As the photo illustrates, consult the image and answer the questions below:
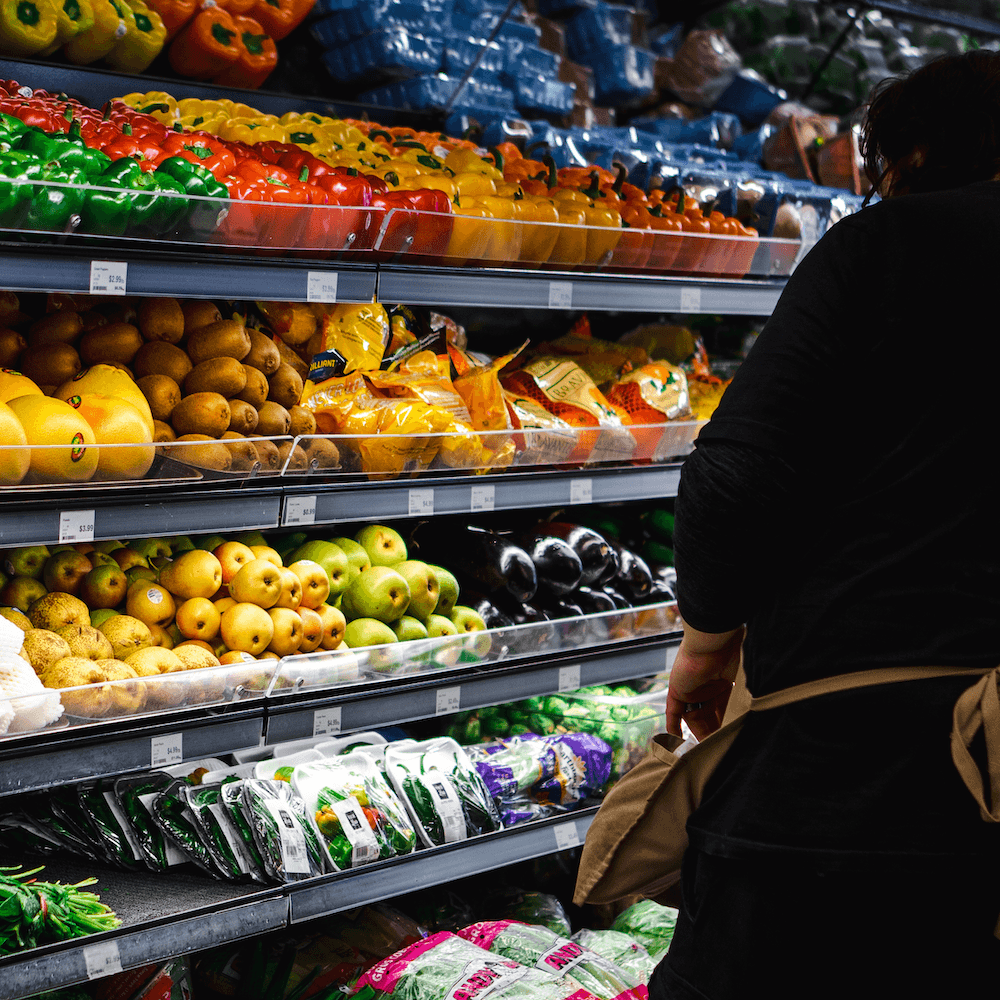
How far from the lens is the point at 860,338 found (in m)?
1.12

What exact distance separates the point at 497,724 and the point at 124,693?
3.60 ft

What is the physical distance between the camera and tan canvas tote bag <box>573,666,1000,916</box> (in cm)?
107

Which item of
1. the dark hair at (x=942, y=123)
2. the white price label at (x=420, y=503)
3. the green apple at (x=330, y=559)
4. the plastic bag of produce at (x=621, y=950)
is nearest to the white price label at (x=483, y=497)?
the white price label at (x=420, y=503)

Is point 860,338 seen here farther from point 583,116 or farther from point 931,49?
point 931,49

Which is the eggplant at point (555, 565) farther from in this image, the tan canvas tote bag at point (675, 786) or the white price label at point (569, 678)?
the tan canvas tote bag at point (675, 786)

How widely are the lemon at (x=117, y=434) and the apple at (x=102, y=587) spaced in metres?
0.26

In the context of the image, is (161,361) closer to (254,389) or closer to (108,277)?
(254,389)

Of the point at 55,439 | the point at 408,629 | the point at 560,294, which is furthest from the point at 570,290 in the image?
the point at 55,439

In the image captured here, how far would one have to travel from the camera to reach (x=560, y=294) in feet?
7.65

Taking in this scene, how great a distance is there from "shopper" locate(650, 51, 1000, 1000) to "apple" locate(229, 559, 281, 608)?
1.09 meters

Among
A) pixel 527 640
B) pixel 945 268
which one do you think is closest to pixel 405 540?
pixel 527 640

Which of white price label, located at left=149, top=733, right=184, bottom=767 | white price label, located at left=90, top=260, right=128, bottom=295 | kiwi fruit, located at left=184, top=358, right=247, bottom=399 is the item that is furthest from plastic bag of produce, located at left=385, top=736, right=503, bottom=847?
white price label, located at left=90, top=260, right=128, bottom=295

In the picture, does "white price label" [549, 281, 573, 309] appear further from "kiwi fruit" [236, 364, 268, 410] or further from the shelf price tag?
"kiwi fruit" [236, 364, 268, 410]

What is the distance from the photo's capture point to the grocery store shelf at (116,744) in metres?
1.65
